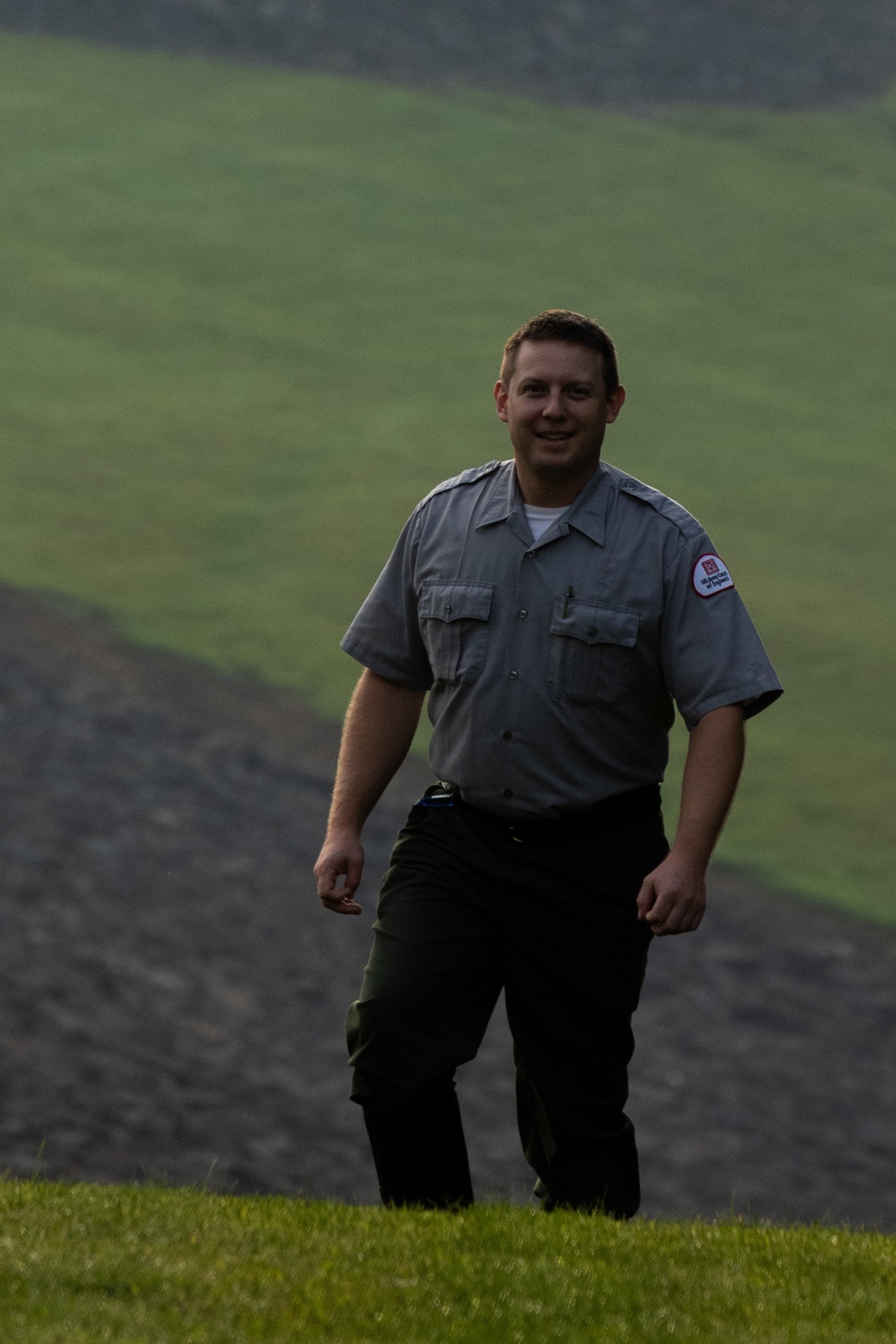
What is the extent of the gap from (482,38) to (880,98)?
7.11 meters

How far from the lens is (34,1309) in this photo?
3117 mm

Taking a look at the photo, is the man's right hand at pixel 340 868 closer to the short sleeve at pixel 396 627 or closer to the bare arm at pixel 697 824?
the short sleeve at pixel 396 627

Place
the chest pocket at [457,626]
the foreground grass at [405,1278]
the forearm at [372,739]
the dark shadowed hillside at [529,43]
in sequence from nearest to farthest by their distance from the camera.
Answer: the foreground grass at [405,1278] < the chest pocket at [457,626] < the forearm at [372,739] < the dark shadowed hillside at [529,43]

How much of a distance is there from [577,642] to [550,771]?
29 cm

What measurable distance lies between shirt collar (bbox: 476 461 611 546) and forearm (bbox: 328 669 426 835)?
493 millimetres

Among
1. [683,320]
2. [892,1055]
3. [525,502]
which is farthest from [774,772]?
[525,502]

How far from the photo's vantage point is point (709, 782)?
387 centimetres

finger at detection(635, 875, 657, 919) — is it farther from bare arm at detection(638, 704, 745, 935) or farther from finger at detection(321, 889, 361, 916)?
finger at detection(321, 889, 361, 916)

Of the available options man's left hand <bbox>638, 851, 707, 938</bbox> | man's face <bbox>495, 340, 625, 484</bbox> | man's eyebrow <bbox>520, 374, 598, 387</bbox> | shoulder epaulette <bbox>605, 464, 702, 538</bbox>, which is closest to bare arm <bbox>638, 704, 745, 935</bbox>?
man's left hand <bbox>638, 851, 707, 938</bbox>

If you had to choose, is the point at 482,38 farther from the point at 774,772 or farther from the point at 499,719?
the point at 499,719

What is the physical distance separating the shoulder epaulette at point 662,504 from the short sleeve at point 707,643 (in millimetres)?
32

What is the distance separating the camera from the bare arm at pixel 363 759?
4227 mm

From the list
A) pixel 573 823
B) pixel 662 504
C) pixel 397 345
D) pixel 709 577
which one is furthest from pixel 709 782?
pixel 397 345

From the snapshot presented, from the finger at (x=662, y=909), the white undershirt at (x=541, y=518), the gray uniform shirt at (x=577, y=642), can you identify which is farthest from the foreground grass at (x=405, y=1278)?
the white undershirt at (x=541, y=518)
